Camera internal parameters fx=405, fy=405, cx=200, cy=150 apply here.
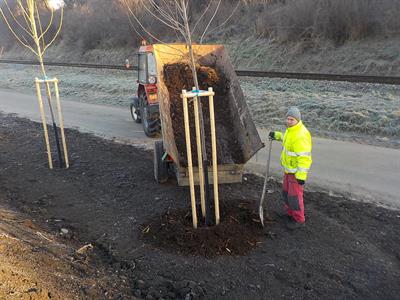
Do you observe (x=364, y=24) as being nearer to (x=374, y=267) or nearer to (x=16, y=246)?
(x=374, y=267)

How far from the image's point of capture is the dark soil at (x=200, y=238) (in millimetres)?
4375

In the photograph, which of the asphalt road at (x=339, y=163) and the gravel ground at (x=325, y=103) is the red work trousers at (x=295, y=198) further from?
the gravel ground at (x=325, y=103)

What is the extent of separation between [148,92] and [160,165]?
10.8ft

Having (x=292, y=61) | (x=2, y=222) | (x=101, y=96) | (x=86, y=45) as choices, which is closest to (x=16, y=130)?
(x=101, y=96)

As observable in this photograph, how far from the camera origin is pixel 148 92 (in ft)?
33.1

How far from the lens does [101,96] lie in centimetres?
1748

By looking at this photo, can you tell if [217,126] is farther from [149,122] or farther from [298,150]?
[149,122]

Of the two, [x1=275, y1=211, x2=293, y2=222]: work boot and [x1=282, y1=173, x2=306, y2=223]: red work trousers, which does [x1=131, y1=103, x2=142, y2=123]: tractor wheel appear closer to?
[x1=275, y1=211, x2=293, y2=222]: work boot

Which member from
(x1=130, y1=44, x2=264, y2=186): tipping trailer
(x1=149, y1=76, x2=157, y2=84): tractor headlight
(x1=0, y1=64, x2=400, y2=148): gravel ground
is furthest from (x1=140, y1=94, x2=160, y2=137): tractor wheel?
(x1=0, y1=64, x2=400, y2=148): gravel ground

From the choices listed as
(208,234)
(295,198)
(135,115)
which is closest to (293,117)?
(295,198)

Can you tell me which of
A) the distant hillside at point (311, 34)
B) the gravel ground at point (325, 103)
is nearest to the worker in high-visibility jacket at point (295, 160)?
the gravel ground at point (325, 103)

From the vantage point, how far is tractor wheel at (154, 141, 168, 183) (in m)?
7.29

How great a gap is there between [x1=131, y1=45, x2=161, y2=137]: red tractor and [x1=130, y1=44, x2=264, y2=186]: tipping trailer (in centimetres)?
214

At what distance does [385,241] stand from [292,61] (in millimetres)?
15478
